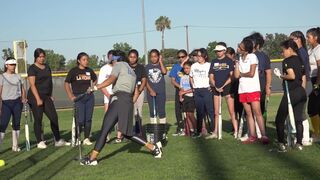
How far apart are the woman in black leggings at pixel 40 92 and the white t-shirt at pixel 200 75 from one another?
3.23 m

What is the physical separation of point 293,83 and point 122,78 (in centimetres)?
288

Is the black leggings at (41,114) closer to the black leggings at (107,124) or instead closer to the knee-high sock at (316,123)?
the black leggings at (107,124)

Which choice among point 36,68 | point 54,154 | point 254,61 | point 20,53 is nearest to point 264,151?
point 254,61

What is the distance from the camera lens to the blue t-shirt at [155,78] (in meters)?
10.9

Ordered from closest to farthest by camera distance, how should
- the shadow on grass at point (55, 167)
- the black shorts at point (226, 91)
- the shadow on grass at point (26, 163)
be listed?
the shadow on grass at point (55, 167) → the shadow on grass at point (26, 163) → the black shorts at point (226, 91)

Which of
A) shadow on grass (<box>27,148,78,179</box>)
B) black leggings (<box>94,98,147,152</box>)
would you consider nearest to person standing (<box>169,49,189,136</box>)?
shadow on grass (<box>27,148,78,179</box>)

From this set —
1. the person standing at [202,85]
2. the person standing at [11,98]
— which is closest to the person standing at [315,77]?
the person standing at [202,85]

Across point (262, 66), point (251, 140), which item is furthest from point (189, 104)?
point (262, 66)

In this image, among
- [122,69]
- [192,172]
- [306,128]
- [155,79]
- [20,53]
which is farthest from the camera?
[20,53]

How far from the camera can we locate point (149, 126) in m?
9.68

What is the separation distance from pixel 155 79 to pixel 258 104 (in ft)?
9.27

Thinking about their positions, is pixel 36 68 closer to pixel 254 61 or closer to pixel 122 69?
pixel 122 69

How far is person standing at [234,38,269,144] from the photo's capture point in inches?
350

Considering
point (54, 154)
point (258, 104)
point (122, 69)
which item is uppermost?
point (122, 69)
